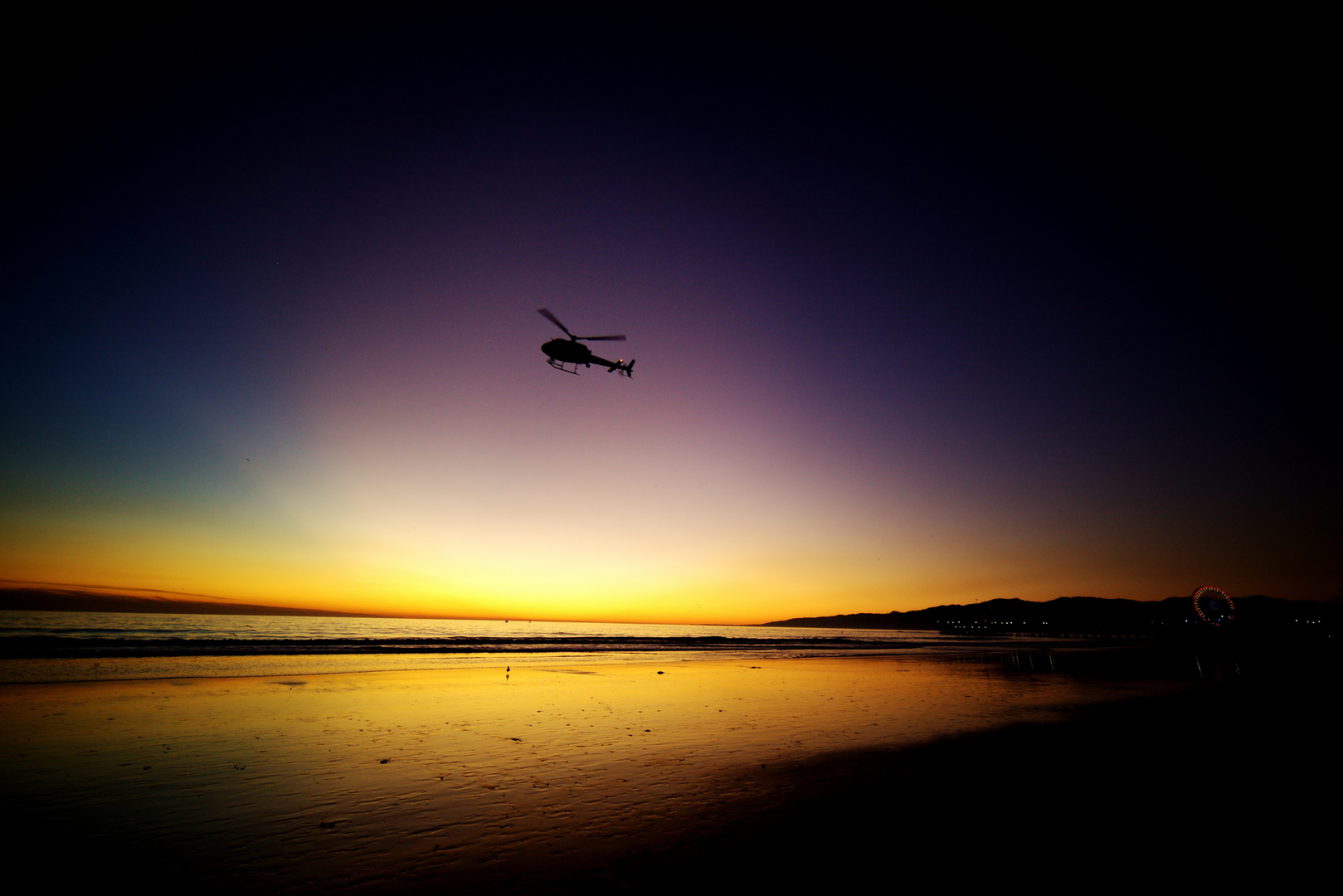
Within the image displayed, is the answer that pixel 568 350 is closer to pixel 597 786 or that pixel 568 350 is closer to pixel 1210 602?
pixel 597 786

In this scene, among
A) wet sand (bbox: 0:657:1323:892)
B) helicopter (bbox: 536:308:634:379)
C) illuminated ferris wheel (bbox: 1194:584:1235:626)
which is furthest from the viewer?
illuminated ferris wheel (bbox: 1194:584:1235:626)

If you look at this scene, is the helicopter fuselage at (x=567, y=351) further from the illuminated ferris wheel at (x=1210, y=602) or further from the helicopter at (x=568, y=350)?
the illuminated ferris wheel at (x=1210, y=602)

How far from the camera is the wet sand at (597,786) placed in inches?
250

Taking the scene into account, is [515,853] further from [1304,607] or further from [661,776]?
[1304,607]

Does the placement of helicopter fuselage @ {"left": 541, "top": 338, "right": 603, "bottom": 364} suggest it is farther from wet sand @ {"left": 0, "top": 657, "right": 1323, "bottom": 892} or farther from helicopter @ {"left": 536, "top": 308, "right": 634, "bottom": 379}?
wet sand @ {"left": 0, "top": 657, "right": 1323, "bottom": 892}

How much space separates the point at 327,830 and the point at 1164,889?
985 cm

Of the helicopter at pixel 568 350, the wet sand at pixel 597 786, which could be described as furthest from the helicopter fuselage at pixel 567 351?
the wet sand at pixel 597 786

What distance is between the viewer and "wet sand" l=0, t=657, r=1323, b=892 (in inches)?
250

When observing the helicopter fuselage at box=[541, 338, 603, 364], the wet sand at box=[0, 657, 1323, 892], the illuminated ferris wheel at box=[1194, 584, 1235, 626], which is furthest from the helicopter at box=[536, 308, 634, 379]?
the illuminated ferris wheel at box=[1194, 584, 1235, 626]

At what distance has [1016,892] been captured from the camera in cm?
552

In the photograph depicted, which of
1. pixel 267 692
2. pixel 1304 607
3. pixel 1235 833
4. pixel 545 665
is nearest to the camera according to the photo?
pixel 1235 833

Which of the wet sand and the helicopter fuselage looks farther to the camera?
the helicopter fuselage

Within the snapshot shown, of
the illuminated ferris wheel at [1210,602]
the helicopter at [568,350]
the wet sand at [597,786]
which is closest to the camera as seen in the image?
the wet sand at [597,786]

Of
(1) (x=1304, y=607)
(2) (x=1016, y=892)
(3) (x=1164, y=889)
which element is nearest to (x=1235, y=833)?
(3) (x=1164, y=889)
